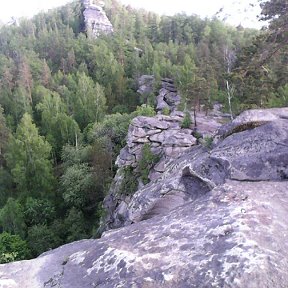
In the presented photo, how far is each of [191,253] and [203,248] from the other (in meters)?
0.16

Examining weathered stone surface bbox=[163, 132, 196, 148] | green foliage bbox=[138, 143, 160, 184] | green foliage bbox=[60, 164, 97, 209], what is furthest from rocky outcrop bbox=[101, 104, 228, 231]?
green foliage bbox=[60, 164, 97, 209]

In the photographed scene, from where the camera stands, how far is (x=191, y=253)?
169 inches

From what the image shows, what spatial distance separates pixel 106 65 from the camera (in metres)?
58.0

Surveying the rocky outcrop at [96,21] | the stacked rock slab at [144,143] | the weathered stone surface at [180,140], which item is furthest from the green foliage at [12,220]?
the rocky outcrop at [96,21]

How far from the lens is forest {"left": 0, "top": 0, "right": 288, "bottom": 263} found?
2448 centimetres

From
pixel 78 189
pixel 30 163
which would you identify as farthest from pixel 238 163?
pixel 30 163

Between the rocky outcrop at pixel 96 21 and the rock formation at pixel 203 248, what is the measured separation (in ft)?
263

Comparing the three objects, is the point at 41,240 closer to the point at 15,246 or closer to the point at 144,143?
the point at 15,246

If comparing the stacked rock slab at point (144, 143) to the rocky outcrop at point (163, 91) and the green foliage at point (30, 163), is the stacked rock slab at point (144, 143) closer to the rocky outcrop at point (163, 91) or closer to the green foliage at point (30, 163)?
the green foliage at point (30, 163)

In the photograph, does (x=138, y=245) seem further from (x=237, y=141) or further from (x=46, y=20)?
(x=46, y=20)

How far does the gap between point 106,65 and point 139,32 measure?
1071 inches

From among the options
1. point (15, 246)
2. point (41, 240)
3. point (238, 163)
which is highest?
point (238, 163)

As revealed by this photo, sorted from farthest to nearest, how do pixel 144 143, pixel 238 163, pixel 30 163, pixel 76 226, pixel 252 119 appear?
pixel 30 163, pixel 76 226, pixel 144 143, pixel 252 119, pixel 238 163

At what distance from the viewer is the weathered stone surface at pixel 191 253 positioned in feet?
12.8
